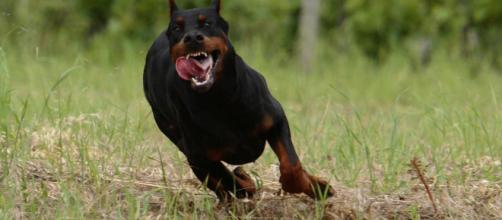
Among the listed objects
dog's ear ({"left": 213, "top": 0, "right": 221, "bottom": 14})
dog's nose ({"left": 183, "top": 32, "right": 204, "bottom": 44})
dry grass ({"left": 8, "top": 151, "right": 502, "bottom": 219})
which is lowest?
dry grass ({"left": 8, "top": 151, "right": 502, "bottom": 219})

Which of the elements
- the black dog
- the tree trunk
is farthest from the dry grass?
the tree trunk

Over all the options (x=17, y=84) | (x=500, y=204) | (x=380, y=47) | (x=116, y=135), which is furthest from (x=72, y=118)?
(x=380, y=47)

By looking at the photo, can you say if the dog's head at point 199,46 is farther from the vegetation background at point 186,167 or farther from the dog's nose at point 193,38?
the vegetation background at point 186,167

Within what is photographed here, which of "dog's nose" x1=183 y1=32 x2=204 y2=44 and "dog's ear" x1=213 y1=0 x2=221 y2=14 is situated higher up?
"dog's ear" x1=213 y1=0 x2=221 y2=14

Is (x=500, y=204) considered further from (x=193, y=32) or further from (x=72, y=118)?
(x=72, y=118)

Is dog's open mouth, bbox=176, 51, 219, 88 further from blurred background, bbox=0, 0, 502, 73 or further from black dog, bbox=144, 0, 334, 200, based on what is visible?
blurred background, bbox=0, 0, 502, 73

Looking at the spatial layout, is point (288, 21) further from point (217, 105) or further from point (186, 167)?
point (217, 105)

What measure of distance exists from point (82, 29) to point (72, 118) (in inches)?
385

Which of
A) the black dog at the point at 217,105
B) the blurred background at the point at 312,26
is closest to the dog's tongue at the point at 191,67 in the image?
the black dog at the point at 217,105

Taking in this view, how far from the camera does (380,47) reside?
54.6 feet

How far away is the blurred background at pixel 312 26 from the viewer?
15.0 metres

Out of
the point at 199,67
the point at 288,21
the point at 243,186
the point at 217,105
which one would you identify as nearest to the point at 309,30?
the point at 288,21

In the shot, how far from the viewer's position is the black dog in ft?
14.4

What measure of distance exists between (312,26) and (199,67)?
10227 millimetres
